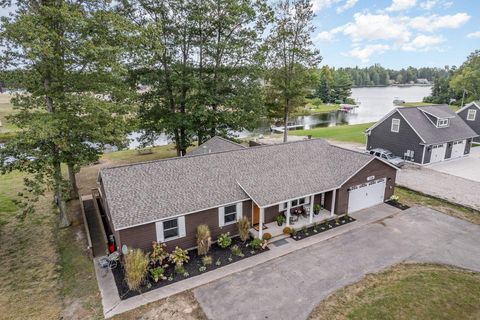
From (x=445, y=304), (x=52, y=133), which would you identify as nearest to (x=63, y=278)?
(x=52, y=133)

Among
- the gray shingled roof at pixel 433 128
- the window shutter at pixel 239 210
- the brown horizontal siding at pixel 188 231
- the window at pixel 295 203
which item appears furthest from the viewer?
the gray shingled roof at pixel 433 128

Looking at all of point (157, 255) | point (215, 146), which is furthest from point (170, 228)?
point (215, 146)

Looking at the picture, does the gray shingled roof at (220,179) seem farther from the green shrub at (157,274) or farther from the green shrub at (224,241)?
the green shrub at (157,274)

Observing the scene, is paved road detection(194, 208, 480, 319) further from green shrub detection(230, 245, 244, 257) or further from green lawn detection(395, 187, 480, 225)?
green shrub detection(230, 245, 244, 257)

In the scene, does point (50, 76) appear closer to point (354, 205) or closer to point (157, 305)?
point (157, 305)

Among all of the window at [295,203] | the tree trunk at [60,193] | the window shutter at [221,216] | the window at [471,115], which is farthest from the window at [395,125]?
the tree trunk at [60,193]

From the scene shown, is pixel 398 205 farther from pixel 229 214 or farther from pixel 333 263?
pixel 229 214
